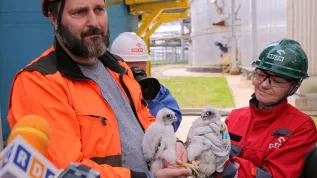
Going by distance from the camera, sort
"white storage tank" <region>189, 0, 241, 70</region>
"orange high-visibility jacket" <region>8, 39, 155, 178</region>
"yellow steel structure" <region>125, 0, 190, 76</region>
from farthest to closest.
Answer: "white storage tank" <region>189, 0, 241, 70</region> → "yellow steel structure" <region>125, 0, 190, 76</region> → "orange high-visibility jacket" <region>8, 39, 155, 178</region>

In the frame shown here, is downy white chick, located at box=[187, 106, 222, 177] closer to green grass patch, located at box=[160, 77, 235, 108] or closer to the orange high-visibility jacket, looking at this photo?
the orange high-visibility jacket

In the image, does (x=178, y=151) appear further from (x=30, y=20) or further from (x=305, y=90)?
(x=305, y=90)

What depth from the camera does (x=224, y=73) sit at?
21656 mm

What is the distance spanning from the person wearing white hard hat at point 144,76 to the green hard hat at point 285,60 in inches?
32.2

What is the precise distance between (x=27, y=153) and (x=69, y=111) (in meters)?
0.75

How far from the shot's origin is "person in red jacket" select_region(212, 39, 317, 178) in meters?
1.97

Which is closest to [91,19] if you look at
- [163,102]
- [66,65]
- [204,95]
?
[66,65]

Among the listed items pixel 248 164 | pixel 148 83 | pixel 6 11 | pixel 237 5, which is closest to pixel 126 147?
pixel 248 164

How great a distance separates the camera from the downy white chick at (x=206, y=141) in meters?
1.76

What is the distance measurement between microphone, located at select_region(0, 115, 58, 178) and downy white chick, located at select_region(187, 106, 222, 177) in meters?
1.08

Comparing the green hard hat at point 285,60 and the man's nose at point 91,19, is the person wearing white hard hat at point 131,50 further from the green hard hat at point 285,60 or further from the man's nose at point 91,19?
the man's nose at point 91,19

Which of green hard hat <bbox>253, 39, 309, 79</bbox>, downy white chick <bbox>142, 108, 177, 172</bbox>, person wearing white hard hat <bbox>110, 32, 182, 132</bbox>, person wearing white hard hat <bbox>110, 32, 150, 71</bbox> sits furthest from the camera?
person wearing white hard hat <bbox>110, 32, 150, 71</bbox>

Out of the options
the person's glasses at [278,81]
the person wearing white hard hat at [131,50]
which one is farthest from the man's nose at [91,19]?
the person wearing white hard hat at [131,50]

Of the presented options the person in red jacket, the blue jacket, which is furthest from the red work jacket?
the blue jacket
